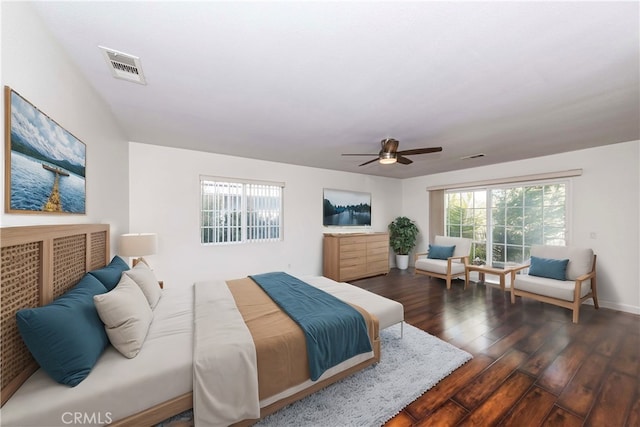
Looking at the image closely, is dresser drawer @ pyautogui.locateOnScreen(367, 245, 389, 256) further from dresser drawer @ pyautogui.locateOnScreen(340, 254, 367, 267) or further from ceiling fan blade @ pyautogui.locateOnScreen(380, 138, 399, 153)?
ceiling fan blade @ pyautogui.locateOnScreen(380, 138, 399, 153)

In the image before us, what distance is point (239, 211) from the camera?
4328mm

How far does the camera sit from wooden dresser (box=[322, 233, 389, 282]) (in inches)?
189

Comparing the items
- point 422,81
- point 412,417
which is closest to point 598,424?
point 412,417

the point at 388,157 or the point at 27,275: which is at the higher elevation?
the point at 388,157

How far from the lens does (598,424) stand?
1.52 meters

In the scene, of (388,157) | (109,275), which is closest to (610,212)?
(388,157)

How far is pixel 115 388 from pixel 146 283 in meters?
1.11

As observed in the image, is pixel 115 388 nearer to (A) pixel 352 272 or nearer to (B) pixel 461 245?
(A) pixel 352 272

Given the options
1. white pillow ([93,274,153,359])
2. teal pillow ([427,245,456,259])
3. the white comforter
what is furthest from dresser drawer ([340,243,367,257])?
white pillow ([93,274,153,359])

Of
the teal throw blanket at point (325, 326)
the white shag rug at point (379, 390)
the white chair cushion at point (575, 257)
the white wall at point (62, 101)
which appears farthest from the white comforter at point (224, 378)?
the white chair cushion at point (575, 257)

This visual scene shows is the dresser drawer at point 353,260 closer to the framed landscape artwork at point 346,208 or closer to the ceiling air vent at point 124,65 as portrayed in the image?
the framed landscape artwork at point 346,208

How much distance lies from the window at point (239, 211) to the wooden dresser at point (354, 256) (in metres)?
1.16

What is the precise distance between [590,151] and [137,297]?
6.03m

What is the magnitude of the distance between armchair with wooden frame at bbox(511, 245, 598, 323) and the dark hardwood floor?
20 centimetres
